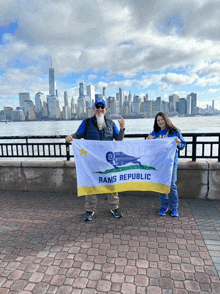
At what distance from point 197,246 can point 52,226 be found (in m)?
2.52

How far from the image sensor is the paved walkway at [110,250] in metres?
2.61

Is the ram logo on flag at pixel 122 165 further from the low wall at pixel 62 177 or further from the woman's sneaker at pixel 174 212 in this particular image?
the low wall at pixel 62 177

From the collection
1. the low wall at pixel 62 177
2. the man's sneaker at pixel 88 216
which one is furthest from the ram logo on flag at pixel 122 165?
the low wall at pixel 62 177

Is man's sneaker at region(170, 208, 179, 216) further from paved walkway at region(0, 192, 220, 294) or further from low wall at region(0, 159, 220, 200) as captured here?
low wall at region(0, 159, 220, 200)

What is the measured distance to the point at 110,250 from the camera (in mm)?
3264

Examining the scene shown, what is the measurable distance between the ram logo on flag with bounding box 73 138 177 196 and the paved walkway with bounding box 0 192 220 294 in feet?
2.04

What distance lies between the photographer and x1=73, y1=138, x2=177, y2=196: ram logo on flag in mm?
4316

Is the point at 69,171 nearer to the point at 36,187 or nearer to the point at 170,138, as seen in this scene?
the point at 36,187

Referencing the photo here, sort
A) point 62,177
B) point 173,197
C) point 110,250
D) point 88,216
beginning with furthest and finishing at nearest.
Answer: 1. point 62,177
2. point 173,197
3. point 88,216
4. point 110,250

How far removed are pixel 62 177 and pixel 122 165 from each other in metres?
2.06

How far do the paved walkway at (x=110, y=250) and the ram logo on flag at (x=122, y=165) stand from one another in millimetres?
622

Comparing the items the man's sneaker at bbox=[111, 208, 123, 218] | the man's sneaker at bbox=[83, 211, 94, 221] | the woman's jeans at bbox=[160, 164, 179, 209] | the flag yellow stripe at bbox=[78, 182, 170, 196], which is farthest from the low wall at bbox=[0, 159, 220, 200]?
the man's sneaker at bbox=[83, 211, 94, 221]

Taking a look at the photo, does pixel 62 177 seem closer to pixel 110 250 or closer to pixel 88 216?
pixel 88 216

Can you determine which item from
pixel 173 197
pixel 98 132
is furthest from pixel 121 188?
pixel 98 132
